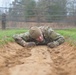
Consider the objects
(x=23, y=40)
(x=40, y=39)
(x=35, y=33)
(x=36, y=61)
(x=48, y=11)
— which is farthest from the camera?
(x=48, y=11)

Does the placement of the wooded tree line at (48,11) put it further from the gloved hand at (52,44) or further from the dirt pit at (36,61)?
the dirt pit at (36,61)

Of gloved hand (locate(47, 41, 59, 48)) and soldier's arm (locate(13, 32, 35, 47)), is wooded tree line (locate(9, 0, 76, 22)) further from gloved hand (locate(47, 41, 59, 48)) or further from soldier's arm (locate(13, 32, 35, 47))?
gloved hand (locate(47, 41, 59, 48))

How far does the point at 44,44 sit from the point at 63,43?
0.60 m

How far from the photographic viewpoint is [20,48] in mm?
8734

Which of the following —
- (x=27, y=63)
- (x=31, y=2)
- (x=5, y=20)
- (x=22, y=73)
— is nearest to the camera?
(x=22, y=73)

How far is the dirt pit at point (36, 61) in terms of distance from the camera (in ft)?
19.2

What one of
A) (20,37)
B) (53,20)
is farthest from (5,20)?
(20,37)

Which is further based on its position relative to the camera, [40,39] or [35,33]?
[40,39]

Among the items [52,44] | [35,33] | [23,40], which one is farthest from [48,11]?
[35,33]

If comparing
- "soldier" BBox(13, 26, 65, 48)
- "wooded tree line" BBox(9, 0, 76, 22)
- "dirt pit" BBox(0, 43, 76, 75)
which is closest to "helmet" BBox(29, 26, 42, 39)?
"soldier" BBox(13, 26, 65, 48)

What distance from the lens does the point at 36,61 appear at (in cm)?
668

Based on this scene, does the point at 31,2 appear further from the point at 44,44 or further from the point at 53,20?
the point at 44,44

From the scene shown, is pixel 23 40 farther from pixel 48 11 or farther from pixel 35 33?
pixel 48 11

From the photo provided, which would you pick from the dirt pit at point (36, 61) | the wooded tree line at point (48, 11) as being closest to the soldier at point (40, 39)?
the dirt pit at point (36, 61)
